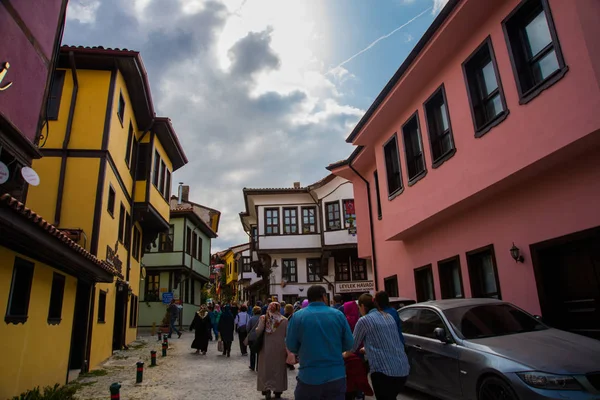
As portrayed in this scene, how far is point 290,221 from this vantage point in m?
31.0

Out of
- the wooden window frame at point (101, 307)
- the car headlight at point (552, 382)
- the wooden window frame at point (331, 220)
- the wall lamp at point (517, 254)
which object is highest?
the wooden window frame at point (331, 220)

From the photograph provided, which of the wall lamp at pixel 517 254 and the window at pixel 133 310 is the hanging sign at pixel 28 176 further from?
the window at pixel 133 310

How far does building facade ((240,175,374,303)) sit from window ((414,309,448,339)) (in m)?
21.1

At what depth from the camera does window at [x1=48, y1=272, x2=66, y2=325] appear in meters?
9.45

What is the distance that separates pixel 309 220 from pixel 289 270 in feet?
12.4

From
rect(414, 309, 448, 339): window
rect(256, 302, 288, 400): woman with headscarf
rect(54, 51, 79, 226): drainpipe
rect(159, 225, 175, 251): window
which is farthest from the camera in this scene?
rect(159, 225, 175, 251): window

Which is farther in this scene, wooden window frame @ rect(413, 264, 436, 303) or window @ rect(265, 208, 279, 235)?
window @ rect(265, 208, 279, 235)

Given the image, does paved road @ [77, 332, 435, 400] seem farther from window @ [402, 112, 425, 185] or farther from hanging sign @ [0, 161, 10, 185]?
window @ [402, 112, 425, 185]

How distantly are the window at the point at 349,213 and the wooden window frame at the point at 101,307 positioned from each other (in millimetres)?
17531

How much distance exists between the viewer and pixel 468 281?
1080 cm

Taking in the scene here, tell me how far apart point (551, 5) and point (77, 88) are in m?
13.4

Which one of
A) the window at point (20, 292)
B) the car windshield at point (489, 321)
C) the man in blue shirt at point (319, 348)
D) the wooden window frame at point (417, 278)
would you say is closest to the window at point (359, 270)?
the wooden window frame at point (417, 278)

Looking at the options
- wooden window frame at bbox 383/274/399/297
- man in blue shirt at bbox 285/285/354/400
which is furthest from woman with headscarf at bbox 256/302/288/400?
wooden window frame at bbox 383/274/399/297

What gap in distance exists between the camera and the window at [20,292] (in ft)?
24.8
